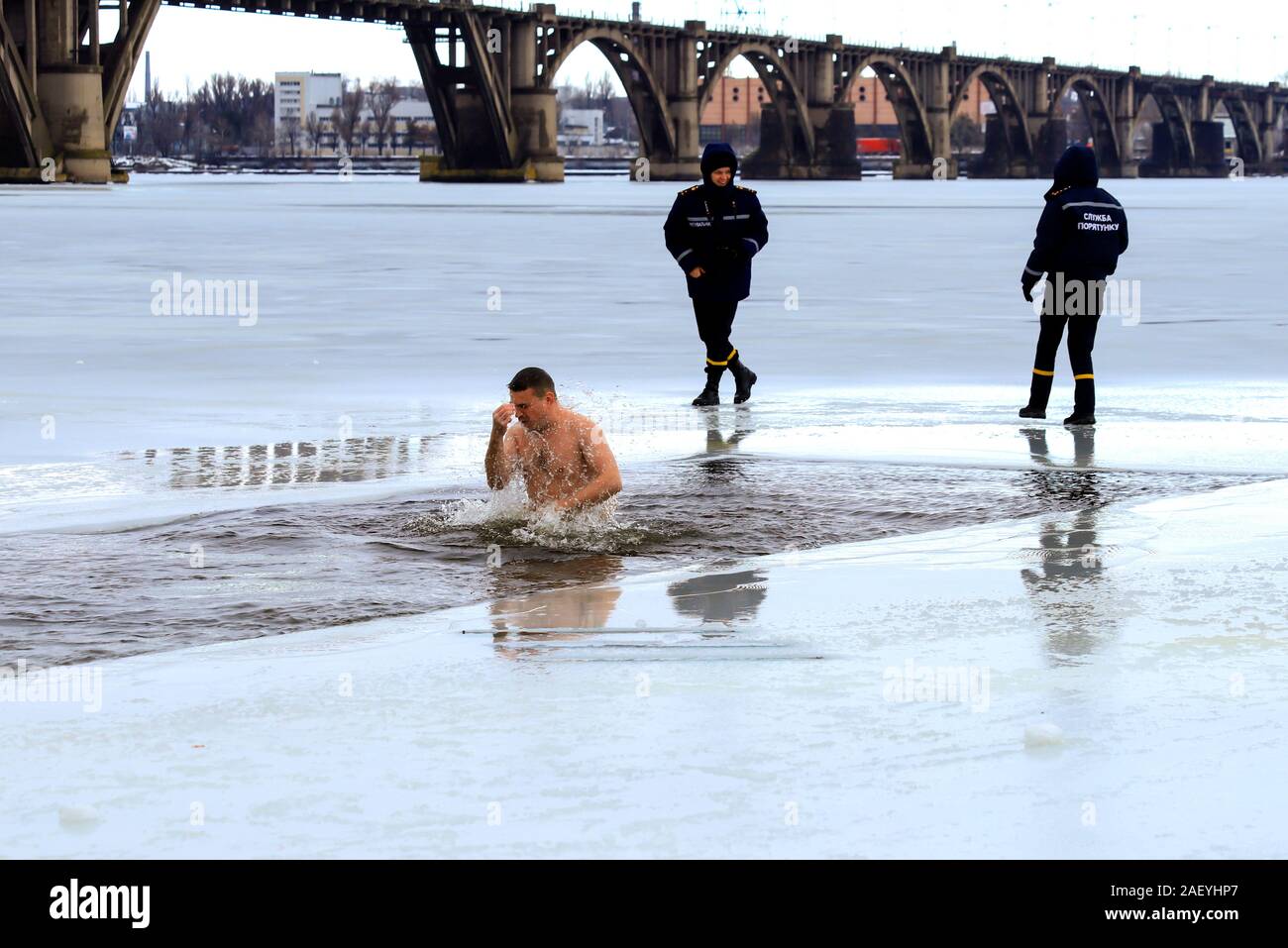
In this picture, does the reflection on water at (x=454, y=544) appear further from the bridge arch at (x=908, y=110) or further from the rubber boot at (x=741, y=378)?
the bridge arch at (x=908, y=110)

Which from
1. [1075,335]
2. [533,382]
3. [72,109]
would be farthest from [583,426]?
[72,109]

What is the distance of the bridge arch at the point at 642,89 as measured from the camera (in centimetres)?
13062

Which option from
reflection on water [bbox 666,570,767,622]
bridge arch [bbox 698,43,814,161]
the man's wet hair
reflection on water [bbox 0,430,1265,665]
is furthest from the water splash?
bridge arch [bbox 698,43,814,161]

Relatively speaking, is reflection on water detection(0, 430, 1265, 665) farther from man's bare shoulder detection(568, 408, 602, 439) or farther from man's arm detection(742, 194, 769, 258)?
man's arm detection(742, 194, 769, 258)

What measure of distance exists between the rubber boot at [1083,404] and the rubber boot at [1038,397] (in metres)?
0.26

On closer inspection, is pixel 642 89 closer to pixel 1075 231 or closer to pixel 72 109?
pixel 72 109

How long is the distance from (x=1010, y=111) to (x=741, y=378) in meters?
169

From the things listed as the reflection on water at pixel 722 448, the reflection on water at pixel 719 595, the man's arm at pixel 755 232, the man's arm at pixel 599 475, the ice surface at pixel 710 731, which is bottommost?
the reflection on water at pixel 722 448

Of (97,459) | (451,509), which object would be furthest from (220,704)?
(97,459)

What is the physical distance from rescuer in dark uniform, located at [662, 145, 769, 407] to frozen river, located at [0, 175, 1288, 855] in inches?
14.7

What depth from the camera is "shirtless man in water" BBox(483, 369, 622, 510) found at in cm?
843

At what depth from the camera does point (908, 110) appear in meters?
163

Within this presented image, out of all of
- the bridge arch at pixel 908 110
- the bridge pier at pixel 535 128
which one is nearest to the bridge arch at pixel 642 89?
the bridge pier at pixel 535 128

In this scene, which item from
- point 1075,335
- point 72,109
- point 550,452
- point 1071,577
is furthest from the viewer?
point 72,109
